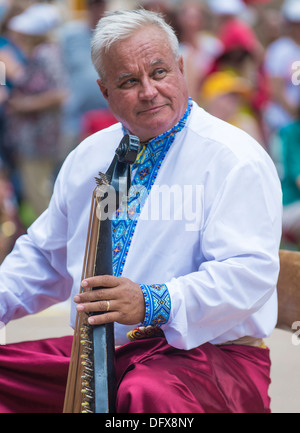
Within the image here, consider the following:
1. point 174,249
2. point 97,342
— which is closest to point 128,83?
point 174,249

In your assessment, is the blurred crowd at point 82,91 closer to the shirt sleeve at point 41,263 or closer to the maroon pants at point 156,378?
the shirt sleeve at point 41,263

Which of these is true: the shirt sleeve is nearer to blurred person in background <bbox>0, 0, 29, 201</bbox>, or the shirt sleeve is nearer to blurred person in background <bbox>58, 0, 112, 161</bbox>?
blurred person in background <bbox>58, 0, 112, 161</bbox>

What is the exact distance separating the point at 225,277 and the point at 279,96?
561 centimetres

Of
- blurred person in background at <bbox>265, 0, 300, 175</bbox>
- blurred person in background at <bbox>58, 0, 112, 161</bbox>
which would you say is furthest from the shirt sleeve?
blurred person in background at <bbox>265, 0, 300, 175</bbox>

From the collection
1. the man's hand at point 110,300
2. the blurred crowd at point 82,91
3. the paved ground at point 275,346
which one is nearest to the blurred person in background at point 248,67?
the blurred crowd at point 82,91

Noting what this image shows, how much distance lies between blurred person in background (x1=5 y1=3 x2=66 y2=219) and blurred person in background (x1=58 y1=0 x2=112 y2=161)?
10 centimetres

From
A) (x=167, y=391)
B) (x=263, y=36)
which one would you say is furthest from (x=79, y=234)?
(x=263, y=36)

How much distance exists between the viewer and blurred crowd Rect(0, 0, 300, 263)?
20.1 ft

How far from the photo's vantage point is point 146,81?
8.11ft

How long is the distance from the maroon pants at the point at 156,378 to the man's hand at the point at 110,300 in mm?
196

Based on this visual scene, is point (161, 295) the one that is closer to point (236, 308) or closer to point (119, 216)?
point (236, 308)

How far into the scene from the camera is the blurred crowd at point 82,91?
611 centimetres

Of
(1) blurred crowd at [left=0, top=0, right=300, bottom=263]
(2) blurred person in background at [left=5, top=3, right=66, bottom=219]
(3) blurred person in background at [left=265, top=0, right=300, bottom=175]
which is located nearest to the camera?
(1) blurred crowd at [left=0, top=0, right=300, bottom=263]

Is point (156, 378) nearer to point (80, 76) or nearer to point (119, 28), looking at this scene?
point (119, 28)
